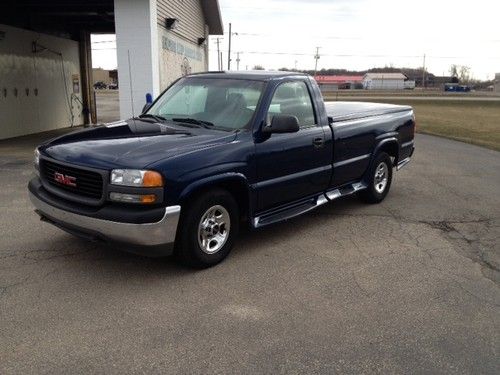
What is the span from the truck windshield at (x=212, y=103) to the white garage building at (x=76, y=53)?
685 centimetres

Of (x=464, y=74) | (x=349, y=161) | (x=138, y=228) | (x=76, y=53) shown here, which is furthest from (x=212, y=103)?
(x=464, y=74)

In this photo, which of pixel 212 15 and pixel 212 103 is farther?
pixel 212 15

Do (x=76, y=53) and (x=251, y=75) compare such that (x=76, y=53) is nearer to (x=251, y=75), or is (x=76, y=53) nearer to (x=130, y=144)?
(x=251, y=75)

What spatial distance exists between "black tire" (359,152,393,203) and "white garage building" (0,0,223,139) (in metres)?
6.96

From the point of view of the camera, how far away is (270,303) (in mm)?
4121

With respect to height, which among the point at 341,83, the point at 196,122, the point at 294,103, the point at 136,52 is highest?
the point at 136,52

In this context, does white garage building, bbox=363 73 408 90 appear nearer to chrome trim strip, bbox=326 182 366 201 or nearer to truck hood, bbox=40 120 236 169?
chrome trim strip, bbox=326 182 366 201

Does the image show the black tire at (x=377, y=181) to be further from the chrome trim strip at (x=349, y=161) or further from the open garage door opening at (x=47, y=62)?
the open garage door opening at (x=47, y=62)

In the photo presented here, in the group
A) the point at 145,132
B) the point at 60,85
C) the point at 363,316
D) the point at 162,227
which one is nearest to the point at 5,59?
the point at 60,85

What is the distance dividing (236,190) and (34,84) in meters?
13.3

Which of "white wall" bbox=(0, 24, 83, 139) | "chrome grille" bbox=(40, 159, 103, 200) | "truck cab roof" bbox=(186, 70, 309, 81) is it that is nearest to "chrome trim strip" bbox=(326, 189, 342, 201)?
"truck cab roof" bbox=(186, 70, 309, 81)

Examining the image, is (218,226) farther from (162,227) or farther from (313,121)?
(313,121)

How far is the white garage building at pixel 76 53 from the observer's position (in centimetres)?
1230

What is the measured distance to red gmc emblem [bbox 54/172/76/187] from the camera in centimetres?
444
